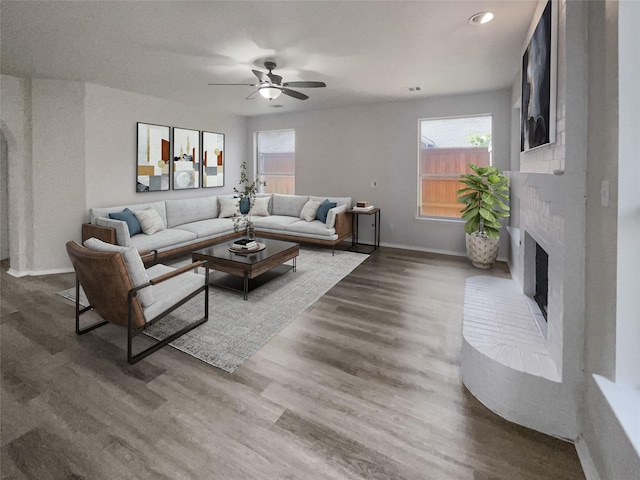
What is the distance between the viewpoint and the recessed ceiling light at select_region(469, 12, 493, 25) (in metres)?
2.65

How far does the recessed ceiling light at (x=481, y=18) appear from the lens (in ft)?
A: 8.70

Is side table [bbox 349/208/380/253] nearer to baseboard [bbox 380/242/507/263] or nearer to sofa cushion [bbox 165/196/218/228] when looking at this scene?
baseboard [bbox 380/242/507/263]

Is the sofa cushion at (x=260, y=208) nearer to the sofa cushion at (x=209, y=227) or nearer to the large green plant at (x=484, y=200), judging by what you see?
the sofa cushion at (x=209, y=227)

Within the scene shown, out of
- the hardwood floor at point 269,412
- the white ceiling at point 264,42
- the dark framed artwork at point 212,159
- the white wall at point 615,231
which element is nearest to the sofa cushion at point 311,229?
the dark framed artwork at point 212,159

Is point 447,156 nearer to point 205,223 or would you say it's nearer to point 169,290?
point 205,223

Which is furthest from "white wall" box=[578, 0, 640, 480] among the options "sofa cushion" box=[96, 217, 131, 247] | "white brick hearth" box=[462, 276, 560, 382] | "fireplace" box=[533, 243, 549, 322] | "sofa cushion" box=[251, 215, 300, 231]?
"sofa cushion" box=[251, 215, 300, 231]

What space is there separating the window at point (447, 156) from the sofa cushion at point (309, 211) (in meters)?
1.92

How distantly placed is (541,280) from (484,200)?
216 cm

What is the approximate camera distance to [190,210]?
232 inches

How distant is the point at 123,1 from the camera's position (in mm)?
2457

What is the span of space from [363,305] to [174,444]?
2214mm

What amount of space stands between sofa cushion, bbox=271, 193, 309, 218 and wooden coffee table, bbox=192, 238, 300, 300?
6.91 ft

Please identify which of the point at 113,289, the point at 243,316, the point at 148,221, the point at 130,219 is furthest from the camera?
the point at 148,221

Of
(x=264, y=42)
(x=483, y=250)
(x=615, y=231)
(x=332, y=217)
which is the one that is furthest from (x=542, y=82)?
(x=332, y=217)
